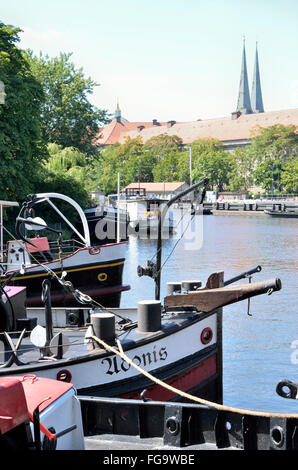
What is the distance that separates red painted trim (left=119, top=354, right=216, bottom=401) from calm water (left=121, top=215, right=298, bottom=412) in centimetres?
283

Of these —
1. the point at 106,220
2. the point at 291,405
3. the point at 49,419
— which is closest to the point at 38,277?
the point at 291,405

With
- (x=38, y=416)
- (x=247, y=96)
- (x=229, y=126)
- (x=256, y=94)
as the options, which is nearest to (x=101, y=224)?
(x=38, y=416)

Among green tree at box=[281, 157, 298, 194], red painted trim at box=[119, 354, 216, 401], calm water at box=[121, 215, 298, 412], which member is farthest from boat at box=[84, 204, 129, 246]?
green tree at box=[281, 157, 298, 194]

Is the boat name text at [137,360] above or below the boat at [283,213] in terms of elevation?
above

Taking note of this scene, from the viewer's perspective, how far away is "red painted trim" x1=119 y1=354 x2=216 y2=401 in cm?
1064

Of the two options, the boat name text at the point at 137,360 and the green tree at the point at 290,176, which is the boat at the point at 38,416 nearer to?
the boat name text at the point at 137,360

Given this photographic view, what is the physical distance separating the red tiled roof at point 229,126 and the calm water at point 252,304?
107 metres

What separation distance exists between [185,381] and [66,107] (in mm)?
56691

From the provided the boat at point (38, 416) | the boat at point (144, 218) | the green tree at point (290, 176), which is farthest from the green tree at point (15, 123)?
the green tree at point (290, 176)

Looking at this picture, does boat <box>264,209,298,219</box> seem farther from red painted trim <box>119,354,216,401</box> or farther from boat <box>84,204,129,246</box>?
red painted trim <box>119,354,216,401</box>

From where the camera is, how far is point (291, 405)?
1423 centimetres

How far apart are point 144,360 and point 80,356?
3.91 feet

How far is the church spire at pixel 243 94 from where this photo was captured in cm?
19438

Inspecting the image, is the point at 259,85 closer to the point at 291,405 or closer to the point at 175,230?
the point at 175,230
